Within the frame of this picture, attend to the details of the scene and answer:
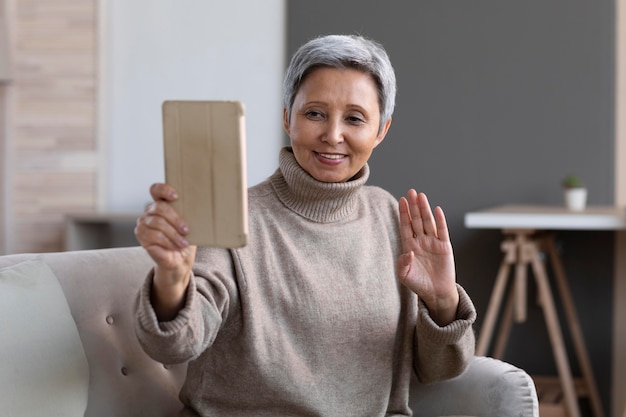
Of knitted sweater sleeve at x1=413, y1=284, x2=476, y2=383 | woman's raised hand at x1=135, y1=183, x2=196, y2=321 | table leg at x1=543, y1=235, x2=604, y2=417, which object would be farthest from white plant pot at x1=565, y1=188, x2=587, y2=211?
woman's raised hand at x1=135, y1=183, x2=196, y2=321

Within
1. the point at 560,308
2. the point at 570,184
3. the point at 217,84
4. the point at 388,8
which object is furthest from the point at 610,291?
the point at 217,84

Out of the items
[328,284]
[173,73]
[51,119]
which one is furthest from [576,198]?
[51,119]

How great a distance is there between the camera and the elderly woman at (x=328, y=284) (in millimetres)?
1940

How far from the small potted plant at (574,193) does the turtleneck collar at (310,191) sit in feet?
7.08

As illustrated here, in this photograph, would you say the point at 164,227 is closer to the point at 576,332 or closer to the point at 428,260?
the point at 428,260

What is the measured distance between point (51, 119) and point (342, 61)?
10.1ft

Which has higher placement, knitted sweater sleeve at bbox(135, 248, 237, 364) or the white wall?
the white wall

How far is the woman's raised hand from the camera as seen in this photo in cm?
157

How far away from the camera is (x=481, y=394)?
2158 millimetres

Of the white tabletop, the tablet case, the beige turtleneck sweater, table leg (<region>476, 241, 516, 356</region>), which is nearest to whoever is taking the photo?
the tablet case

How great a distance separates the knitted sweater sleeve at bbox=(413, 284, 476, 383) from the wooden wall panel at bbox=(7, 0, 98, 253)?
9.72ft

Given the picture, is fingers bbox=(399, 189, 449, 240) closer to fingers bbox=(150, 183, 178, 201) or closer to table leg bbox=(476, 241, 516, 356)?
fingers bbox=(150, 183, 178, 201)

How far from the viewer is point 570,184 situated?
13.4 ft

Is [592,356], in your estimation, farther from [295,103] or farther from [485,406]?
[295,103]
